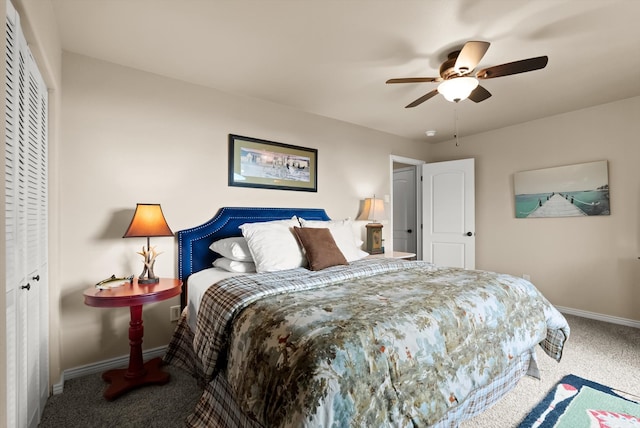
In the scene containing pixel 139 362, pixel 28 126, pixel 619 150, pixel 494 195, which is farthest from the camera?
pixel 494 195

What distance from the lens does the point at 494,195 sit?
4219mm

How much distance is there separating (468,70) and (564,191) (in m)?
2.46

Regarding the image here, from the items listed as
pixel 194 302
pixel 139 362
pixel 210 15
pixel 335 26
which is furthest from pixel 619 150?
pixel 139 362

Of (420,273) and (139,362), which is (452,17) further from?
(139,362)

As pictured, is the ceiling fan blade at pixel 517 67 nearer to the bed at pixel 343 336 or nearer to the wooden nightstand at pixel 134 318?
the bed at pixel 343 336

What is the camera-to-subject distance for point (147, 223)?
7.22 ft

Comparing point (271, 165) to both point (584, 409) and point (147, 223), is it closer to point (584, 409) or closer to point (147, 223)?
point (147, 223)

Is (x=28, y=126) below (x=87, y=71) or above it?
below

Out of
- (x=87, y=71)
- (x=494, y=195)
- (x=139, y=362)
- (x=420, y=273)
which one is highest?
(x=87, y=71)

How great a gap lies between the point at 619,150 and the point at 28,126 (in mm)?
5005

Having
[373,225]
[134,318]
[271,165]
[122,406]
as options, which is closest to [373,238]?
[373,225]

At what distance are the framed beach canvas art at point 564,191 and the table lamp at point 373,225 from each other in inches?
72.8

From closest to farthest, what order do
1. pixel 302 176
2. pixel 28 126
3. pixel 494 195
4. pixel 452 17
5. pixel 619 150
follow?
pixel 28 126, pixel 452 17, pixel 619 150, pixel 302 176, pixel 494 195

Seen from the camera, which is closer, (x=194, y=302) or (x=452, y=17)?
(x=452, y=17)
